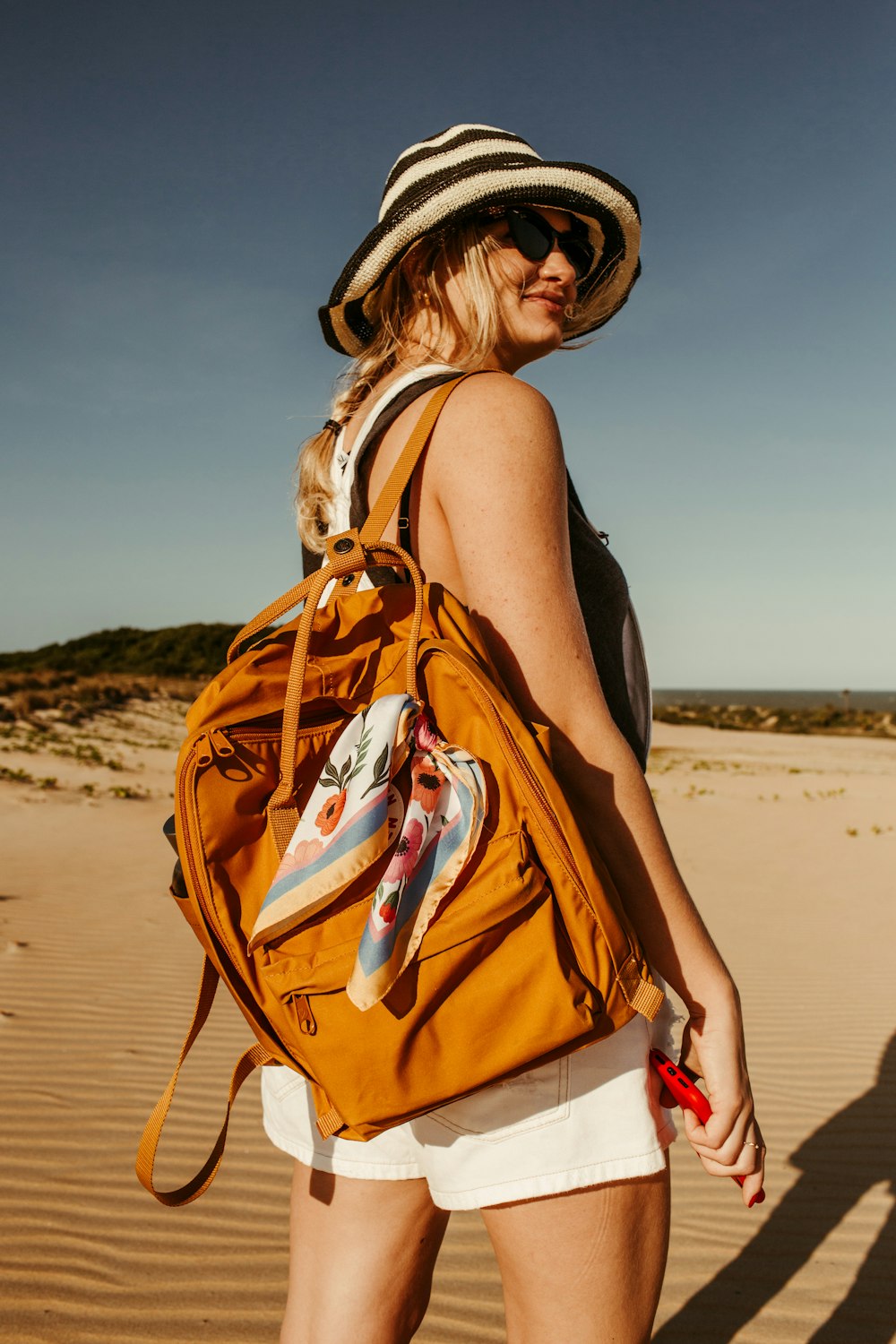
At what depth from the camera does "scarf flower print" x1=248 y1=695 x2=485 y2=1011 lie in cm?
96

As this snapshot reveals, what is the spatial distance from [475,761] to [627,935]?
267 millimetres

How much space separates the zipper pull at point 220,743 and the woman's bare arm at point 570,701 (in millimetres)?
356

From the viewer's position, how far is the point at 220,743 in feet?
3.49

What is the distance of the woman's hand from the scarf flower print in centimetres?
42

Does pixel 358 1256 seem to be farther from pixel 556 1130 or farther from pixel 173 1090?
pixel 556 1130

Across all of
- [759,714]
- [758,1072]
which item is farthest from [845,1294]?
[759,714]

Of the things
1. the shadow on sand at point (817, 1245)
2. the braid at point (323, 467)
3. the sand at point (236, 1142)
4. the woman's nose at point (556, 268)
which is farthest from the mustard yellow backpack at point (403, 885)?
the shadow on sand at point (817, 1245)

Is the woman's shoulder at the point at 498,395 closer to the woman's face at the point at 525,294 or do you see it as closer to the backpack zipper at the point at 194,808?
the woman's face at the point at 525,294

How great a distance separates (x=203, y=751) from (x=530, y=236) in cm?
105

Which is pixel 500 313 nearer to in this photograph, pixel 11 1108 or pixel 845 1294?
pixel 845 1294

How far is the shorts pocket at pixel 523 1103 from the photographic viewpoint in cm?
106

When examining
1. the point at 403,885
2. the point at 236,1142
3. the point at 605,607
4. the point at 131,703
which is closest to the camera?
the point at 403,885

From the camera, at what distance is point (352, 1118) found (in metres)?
1.01

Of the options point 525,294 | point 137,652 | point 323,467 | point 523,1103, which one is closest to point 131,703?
point 137,652
